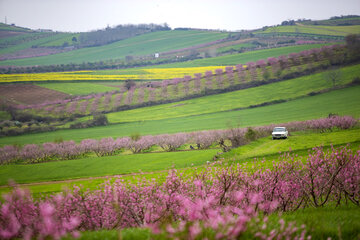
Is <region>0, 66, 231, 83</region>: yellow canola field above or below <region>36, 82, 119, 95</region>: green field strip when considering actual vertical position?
above

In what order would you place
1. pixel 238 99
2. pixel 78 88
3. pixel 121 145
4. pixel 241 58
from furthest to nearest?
pixel 241 58
pixel 78 88
pixel 238 99
pixel 121 145

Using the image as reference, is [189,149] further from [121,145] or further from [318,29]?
[318,29]

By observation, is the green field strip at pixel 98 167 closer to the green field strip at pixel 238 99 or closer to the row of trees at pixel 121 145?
the row of trees at pixel 121 145

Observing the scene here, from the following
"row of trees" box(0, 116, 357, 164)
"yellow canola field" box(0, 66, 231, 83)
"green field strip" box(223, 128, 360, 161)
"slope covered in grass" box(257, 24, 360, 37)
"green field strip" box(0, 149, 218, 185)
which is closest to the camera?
"green field strip" box(223, 128, 360, 161)

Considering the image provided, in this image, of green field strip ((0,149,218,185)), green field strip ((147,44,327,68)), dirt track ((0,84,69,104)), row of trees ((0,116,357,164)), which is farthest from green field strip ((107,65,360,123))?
green field strip ((147,44,327,68))

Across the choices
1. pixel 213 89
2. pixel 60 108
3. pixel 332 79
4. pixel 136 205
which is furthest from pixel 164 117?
pixel 136 205

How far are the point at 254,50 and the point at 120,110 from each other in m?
94.4

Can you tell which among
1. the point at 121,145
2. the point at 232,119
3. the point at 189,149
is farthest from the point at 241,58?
the point at 189,149

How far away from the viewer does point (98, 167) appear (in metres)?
36.1

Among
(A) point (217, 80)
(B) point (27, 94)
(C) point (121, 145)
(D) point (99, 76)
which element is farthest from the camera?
(D) point (99, 76)

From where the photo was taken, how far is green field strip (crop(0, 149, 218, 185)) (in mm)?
32594

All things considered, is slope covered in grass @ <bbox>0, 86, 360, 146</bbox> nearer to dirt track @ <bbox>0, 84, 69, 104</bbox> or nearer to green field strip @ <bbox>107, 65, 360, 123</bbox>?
green field strip @ <bbox>107, 65, 360, 123</bbox>

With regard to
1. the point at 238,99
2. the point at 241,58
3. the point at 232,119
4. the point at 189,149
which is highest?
the point at 241,58

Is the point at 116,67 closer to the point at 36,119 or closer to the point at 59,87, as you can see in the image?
the point at 59,87
